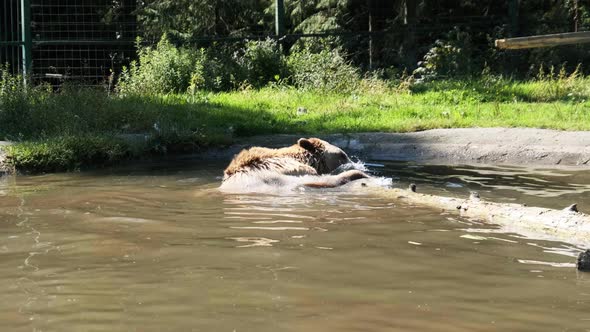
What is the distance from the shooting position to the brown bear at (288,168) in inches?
320

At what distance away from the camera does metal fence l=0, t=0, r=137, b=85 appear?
17375 mm

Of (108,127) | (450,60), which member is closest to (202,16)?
(450,60)

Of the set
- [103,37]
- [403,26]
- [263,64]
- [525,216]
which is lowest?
[525,216]

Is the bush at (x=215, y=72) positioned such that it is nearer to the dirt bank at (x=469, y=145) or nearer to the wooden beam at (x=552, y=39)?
the dirt bank at (x=469, y=145)

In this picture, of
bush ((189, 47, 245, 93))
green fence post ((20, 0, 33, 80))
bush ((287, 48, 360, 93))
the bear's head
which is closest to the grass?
bush ((287, 48, 360, 93))

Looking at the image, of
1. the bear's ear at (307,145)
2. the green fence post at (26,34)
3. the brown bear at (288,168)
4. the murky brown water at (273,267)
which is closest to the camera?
the murky brown water at (273,267)

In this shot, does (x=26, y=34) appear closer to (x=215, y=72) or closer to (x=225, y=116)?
(x=215, y=72)

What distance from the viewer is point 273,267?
4.80 meters

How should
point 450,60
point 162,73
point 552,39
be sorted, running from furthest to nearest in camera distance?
point 450,60
point 162,73
point 552,39

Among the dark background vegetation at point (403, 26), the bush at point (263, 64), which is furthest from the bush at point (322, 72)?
the dark background vegetation at point (403, 26)

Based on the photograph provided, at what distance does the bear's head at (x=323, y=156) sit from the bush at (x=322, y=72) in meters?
6.63

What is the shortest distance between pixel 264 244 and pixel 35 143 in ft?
20.3

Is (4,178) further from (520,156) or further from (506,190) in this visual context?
(520,156)

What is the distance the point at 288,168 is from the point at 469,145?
11.7 ft
